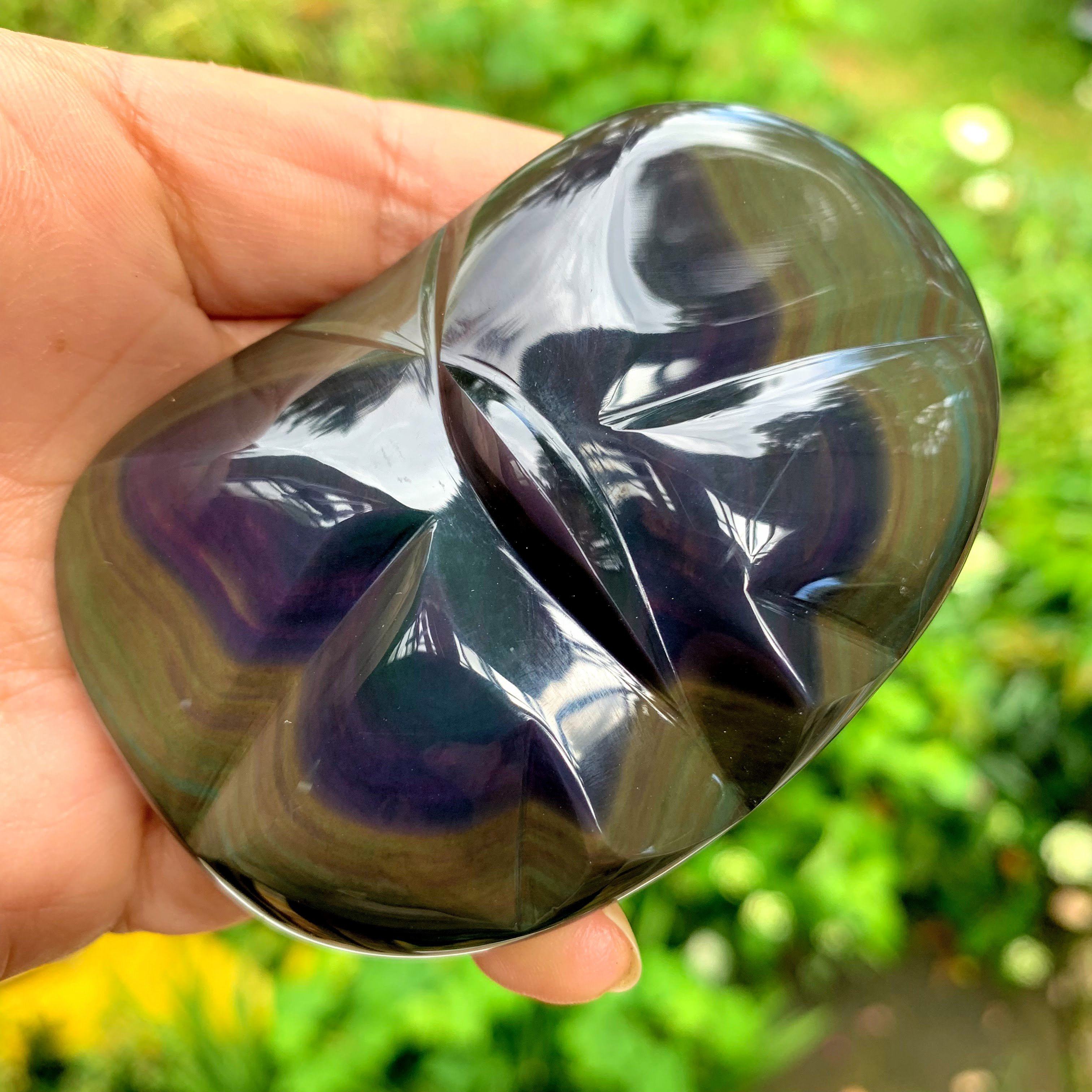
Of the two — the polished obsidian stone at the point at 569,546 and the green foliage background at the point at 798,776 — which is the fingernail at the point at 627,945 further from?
the green foliage background at the point at 798,776

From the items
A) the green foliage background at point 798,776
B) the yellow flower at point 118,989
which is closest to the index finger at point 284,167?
the green foliage background at point 798,776

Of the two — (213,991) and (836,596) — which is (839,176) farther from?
(213,991)

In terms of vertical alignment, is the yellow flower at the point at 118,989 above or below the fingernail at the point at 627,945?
below

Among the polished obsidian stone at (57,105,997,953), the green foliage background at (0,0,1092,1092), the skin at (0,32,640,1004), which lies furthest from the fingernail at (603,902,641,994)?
the green foliage background at (0,0,1092,1092)

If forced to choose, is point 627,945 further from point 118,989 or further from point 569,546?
point 118,989

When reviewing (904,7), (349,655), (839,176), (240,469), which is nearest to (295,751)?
(349,655)

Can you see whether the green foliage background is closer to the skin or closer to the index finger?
the skin

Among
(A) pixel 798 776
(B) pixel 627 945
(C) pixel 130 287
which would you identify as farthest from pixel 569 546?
(A) pixel 798 776
